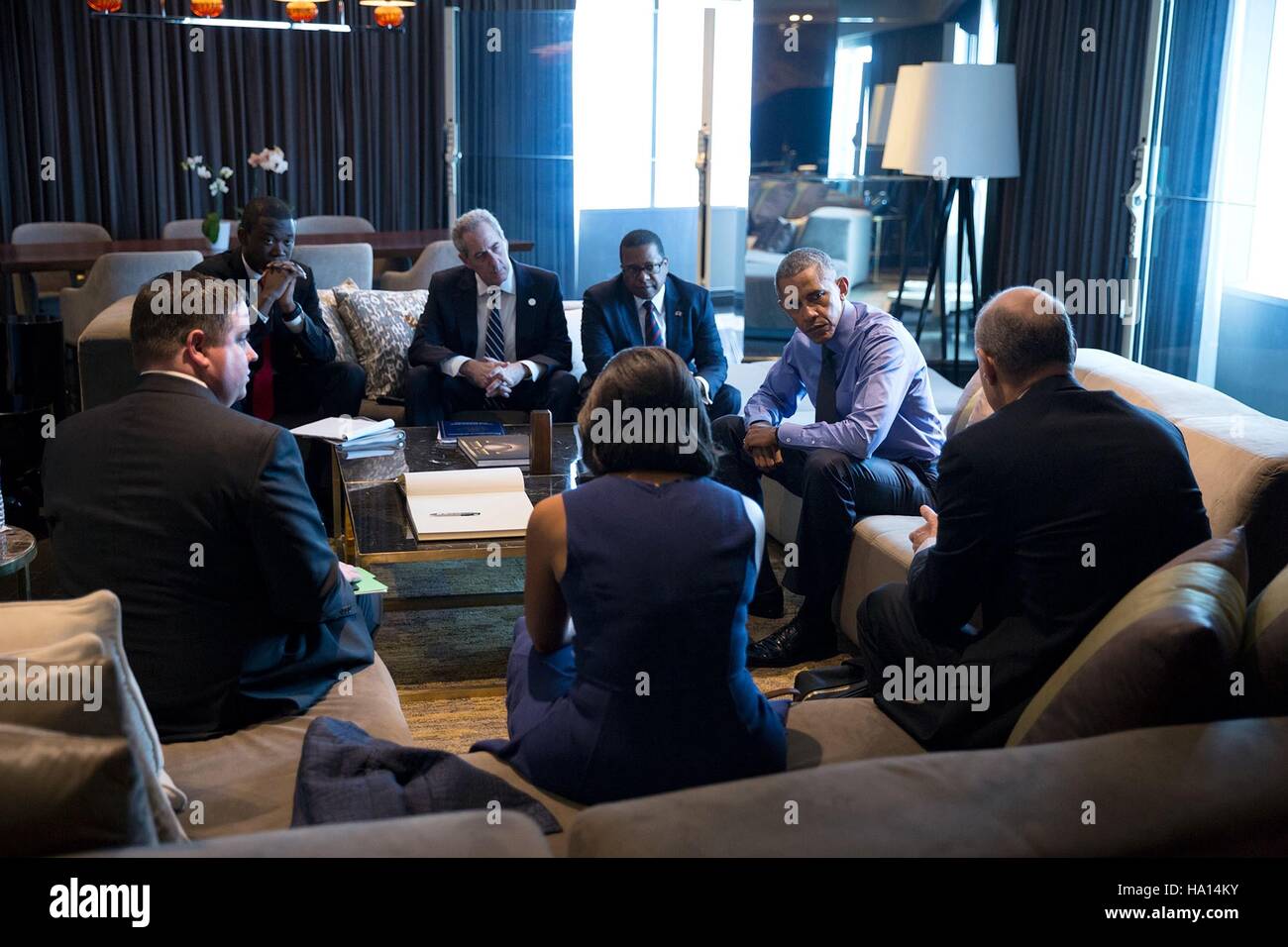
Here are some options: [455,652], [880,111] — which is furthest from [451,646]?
[880,111]

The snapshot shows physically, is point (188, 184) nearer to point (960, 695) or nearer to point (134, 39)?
point (134, 39)

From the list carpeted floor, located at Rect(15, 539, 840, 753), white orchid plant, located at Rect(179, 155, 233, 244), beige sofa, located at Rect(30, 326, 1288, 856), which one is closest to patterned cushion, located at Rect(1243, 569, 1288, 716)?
beige sofa, located at Rect(30, 326, 1288, 856)

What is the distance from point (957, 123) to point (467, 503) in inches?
127

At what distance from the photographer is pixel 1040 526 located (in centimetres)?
223

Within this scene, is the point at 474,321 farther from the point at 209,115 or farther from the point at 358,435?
the point at 209,115

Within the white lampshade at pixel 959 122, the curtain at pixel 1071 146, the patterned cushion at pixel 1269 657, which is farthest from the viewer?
the white lampshade at pixel 959 122

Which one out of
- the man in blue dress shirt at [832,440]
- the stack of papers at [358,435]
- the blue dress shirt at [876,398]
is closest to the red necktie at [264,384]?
the stack of papers at [358,435]

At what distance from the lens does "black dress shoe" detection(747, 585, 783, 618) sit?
12.2 ft

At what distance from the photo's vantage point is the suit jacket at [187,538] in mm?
2127

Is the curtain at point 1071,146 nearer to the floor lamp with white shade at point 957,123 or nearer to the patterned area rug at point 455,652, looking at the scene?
the floor lamp with white shade at point 957,123

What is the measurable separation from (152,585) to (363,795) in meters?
0.57

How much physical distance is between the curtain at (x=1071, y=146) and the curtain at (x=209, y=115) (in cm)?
411

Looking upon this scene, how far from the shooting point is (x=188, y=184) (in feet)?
26.7
